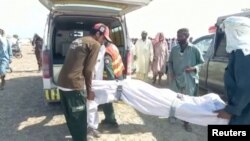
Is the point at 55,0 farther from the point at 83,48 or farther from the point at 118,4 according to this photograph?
the point at 83,48

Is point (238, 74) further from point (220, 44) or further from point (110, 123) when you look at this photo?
point (220, 44)

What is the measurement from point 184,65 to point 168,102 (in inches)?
75.3

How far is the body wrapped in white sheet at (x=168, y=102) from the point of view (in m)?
3.24

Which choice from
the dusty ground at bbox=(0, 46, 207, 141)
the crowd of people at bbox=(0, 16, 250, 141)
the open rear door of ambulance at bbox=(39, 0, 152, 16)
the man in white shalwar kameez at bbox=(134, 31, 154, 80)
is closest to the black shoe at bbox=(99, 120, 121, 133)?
the crowd of people at bbox=(0, 16, 250, 141)

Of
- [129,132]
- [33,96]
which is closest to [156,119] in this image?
[129,132]

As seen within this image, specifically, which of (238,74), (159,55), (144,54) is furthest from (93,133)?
(159,55)

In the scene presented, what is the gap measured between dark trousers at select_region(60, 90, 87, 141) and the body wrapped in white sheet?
37 centimetres

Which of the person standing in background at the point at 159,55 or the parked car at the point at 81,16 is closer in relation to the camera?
the parked car at the point at 81,16

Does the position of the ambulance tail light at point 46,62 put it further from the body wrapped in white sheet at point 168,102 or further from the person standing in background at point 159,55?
the person standing in background at point 159,55

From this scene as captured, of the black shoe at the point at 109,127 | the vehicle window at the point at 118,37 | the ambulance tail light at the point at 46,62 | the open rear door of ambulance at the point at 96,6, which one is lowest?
the black shoe at the point at 109,127

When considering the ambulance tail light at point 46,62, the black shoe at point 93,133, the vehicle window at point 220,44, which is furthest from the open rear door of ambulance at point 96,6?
the black shoe at point 93,133

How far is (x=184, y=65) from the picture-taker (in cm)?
526

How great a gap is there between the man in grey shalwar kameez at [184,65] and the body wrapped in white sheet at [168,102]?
60.9 inches

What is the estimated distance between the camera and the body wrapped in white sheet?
10.6 feet
